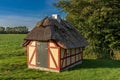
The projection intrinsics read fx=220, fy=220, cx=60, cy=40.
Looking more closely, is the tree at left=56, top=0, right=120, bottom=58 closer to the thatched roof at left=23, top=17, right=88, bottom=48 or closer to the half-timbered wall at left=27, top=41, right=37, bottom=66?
the thatched roof at left=23, top=17, right=88, bottom=48

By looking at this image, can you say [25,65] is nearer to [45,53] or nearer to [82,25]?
[45,53]

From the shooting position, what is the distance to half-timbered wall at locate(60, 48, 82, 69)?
62.3 ft

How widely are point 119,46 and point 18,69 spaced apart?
17.4m

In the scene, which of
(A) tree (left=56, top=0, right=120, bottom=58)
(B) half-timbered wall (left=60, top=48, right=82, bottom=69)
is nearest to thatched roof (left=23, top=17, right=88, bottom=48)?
(B) half-timbered wall (left=60, top=48, right=82, bottom=69)

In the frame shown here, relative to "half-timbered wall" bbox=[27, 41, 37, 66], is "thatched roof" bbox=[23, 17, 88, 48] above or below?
above

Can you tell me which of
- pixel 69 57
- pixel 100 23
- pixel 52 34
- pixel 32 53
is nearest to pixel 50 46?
pixel 52 34

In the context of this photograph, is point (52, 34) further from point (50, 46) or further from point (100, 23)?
point (100, 23)

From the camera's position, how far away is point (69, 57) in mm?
20438

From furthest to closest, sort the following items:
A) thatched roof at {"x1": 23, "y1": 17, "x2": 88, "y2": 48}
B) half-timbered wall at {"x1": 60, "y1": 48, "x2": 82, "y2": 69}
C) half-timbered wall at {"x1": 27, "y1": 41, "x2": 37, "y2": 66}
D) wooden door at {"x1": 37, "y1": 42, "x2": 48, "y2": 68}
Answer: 1. half-timbered wall at {"x1": 27, "y1": 41, "x2": 37, "y2": 66}
2. wooden door at {"x1": 37, "y1": 42, "x2": 48, "y2": 68}
3. half-timbered wall at {"x1": 60, "y1": 48, "x2": 82, "y2": 69}
4. thatched roof at {"x1": 23, "y1": 17, "x2": 88, "y2": 48}

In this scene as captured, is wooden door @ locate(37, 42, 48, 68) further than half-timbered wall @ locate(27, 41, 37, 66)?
No

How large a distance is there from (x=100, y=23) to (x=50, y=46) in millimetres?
14418

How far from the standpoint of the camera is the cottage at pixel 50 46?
18.5 m

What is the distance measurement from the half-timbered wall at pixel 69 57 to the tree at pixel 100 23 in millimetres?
8763

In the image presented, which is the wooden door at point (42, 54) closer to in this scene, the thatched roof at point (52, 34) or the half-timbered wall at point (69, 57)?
the thatched roof at point (52, 34)
